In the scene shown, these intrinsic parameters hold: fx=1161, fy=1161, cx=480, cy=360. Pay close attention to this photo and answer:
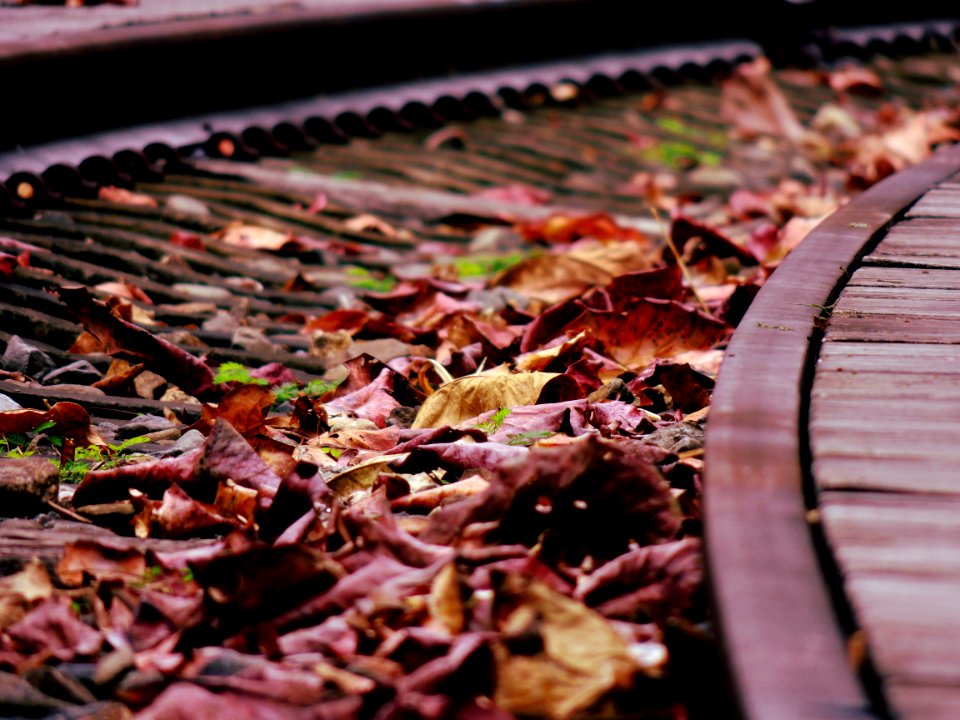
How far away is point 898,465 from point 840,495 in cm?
12

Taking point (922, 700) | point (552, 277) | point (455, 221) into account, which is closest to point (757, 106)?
point (455, 221)

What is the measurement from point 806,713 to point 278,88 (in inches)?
163

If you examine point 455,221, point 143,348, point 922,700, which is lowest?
point 455,221

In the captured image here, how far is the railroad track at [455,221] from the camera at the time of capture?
3.56ft

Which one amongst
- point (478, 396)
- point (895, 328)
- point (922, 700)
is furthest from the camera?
point (478, 396)

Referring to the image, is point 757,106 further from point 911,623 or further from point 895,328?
point 911,623

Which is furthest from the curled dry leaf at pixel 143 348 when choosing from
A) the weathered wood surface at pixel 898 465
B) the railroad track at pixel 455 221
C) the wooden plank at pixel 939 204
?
the wooden plank at pixel 939 204

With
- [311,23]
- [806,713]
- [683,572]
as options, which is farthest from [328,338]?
[311,23]

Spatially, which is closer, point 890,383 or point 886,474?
point 886,474

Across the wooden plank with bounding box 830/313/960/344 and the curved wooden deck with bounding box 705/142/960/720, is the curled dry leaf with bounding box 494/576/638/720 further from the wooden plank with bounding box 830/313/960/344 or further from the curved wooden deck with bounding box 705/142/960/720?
the wooden plank with bounding box 830/313/960/344

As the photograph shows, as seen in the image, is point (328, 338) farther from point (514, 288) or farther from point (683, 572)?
point (683, 572)

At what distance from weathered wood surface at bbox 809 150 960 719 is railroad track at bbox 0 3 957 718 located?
2cm

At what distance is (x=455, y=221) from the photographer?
12.7 ft

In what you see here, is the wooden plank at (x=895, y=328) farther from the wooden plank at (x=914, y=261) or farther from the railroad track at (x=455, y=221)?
Result: the wooden plank at (x=914, y=261)
